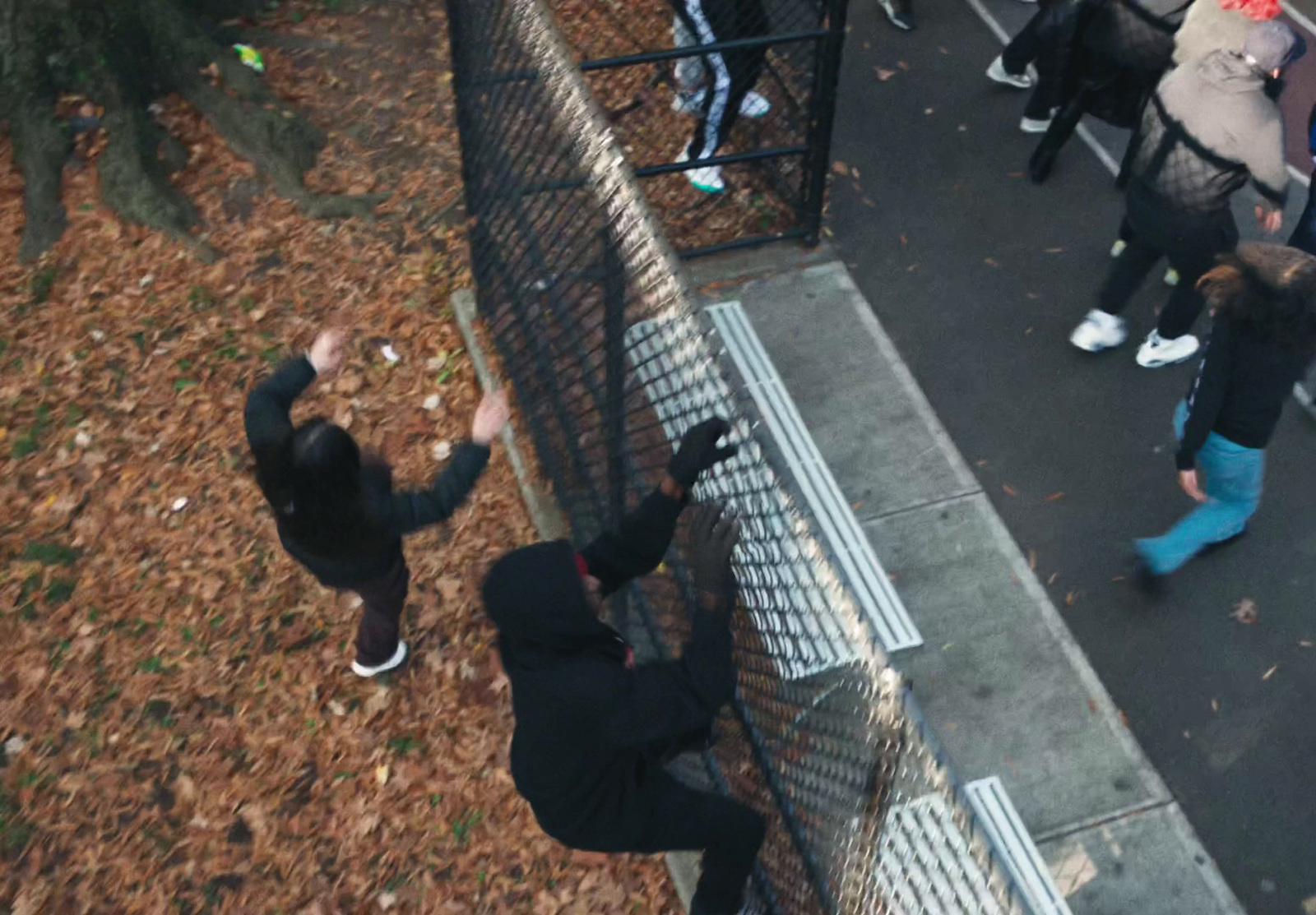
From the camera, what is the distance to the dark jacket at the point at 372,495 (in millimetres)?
3474

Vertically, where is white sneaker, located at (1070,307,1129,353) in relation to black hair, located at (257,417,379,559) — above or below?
below

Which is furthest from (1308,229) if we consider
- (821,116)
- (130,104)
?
(130,104)

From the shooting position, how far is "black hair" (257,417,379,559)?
3.20 meters

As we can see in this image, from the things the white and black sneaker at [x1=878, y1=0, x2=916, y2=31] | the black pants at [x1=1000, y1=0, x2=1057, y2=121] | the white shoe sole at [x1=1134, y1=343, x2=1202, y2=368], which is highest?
the black pants at [x1=1000, y1=0, x2=1057, y2=121]

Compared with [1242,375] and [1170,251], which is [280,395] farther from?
[1170,251]

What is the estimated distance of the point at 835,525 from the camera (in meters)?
4.62

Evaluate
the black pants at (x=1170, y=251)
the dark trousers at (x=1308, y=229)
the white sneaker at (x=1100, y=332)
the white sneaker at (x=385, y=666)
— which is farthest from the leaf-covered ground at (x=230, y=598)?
the dark trousers at (x=1308, y=229)

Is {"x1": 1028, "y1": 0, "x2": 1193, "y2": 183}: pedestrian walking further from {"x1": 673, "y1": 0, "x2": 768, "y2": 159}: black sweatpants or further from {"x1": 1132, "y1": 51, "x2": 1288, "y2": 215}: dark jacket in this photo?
{"x1": 673, "y1": 0, "x2": 768, "y2": 159}: black sweatpants

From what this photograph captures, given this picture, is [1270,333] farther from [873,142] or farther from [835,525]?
[873,142]

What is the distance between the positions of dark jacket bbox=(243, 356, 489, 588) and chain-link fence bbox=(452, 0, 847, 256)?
216cm

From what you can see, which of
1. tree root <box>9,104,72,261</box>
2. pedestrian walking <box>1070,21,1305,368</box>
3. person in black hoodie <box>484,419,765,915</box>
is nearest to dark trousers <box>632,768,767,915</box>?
person in black hoodie <box>484,419,765,915</box>

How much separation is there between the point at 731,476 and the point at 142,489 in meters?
3.31

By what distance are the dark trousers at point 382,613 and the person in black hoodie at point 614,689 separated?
1034 millimetres

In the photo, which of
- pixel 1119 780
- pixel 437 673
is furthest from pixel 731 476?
pixel 1119 780
